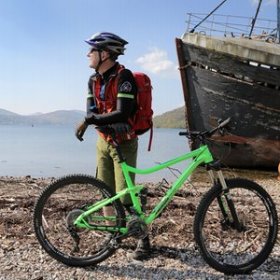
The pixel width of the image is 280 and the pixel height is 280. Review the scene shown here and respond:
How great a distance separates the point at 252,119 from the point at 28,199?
11720mm

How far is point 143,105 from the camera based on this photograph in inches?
173

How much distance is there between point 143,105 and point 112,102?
32cm

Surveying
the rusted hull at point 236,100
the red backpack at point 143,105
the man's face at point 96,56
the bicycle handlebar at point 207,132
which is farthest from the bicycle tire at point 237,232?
the rusted hull at point 236,100

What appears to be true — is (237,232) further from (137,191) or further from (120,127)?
(120,127)

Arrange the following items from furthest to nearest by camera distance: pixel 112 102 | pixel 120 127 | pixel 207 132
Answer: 1. pixel 112 102
2. pixel 120 127
3. pixel 207 132

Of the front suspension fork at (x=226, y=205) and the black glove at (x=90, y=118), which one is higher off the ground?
the black glove at (x=90, y=118)

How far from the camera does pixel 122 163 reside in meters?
4.34

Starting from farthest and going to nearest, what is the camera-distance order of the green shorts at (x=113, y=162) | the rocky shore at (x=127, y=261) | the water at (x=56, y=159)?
1. the water at (x=56, y=159)
2. the green shorts at (x=113, y=162)
3. the rocky shore at (x=127, y=261)

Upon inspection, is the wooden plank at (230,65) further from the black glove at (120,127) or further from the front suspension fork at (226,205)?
the black glove at (120,127)

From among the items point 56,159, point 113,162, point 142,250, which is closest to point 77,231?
point 142,250

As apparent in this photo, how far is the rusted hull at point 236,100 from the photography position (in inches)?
634

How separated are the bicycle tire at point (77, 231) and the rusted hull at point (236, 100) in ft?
37.1

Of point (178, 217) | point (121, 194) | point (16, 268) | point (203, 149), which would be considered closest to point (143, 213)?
point (121, 194)

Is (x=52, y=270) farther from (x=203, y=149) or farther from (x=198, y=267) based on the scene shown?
(x=203, y=149)
